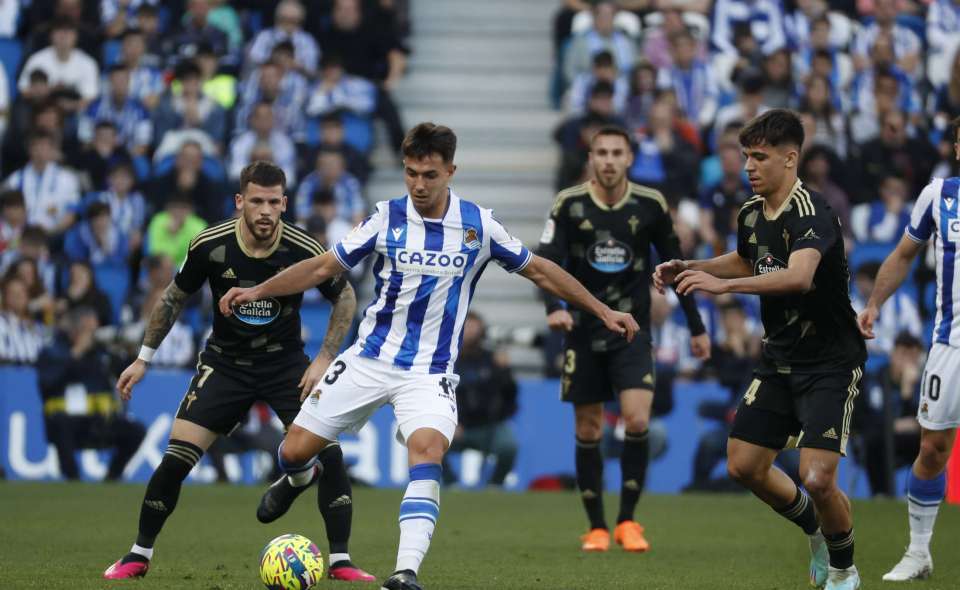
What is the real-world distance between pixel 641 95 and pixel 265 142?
179 inches

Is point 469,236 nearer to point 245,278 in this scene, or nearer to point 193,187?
point 245,278

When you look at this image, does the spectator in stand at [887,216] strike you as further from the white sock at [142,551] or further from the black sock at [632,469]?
the white sock at [142,551]

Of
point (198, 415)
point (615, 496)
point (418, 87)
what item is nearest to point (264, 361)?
point (198, 415)

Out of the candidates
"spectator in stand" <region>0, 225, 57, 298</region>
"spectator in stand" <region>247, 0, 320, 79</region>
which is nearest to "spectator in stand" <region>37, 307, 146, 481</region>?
"spectator in stand" <region>0, 225, 57, 298</region>

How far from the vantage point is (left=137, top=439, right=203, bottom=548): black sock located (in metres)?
8.12

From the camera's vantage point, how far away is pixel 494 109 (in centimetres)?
2030

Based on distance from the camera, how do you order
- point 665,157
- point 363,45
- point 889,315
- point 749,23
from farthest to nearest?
point 749,23 → point 363,45 → point 665,157 → point 889,315

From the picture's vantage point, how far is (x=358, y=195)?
701 inches

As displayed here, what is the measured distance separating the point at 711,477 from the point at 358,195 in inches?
216

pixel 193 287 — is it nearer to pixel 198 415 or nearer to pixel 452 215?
pixel 198 415

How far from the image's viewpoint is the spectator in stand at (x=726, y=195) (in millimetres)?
16844

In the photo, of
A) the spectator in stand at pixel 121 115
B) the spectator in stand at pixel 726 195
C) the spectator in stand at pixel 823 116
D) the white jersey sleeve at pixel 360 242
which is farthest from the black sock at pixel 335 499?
the spectator in stand at pixel 823 116

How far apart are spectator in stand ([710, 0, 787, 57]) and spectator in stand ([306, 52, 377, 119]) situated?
4.59 metres

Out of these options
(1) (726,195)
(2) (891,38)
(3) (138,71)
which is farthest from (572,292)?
(2) (891,38)
